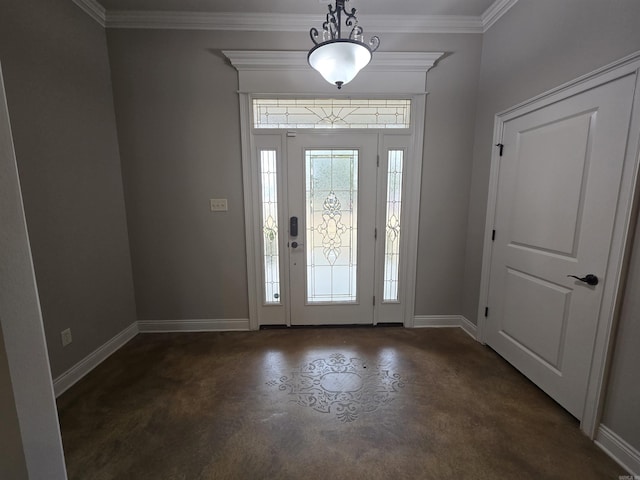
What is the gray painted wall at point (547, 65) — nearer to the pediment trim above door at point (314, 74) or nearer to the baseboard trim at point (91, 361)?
the pediment trim above door at point (314, 74)

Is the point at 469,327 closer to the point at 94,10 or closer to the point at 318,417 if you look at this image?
the point at 318,417

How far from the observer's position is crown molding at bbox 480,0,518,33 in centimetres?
214

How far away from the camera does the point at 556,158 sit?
1.77m

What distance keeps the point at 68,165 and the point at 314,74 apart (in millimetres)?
2108

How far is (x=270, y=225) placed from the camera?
2.70m

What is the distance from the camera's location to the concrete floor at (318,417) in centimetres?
141

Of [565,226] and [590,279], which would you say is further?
[565,226]

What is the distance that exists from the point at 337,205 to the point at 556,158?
1.67m

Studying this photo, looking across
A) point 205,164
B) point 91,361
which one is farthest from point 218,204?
point 91,361

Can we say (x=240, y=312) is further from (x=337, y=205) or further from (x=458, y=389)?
(x=458, y=389)

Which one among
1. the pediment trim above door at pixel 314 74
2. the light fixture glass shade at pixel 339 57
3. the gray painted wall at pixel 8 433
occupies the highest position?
the pediment trim above door at pixel 314 74

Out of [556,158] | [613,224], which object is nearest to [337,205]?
[556,158]

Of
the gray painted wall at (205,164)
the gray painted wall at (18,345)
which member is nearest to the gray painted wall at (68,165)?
the gray painted wall at (205,164)

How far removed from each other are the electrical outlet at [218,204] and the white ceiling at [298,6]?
1619mm
